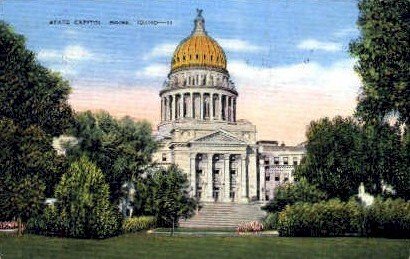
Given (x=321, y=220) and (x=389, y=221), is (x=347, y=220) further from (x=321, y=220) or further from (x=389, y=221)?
(x=389, y=221)

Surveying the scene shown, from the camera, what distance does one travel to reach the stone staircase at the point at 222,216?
45.6 metres

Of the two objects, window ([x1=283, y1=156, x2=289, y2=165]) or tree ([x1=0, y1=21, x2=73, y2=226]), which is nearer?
tree ([x1=0, y1=21, x2=73, y2=226])

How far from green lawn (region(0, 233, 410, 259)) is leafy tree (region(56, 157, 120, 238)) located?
1.02 meters

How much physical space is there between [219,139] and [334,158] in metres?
31.6

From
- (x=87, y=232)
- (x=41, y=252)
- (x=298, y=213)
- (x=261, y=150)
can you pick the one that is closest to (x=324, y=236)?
(x=298, y=213)

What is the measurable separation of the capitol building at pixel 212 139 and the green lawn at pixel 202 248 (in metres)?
42.8

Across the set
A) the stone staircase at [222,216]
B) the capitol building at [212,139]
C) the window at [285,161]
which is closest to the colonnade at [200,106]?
the capitol building at [212,139]

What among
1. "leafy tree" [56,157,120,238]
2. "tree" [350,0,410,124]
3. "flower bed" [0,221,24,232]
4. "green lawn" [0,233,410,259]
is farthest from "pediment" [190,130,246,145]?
"tree" [350,0,410,124]

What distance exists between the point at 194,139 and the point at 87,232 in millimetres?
46998

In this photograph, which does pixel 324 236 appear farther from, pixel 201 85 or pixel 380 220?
pixel 201 85

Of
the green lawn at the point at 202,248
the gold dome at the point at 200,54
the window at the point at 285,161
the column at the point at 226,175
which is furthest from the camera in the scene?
the gold dome at the point at 200,54

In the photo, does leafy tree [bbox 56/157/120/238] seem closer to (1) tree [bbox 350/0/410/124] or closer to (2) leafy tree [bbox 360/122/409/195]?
(1) tree [bbox 350/0/410/124]

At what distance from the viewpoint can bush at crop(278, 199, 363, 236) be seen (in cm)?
2492

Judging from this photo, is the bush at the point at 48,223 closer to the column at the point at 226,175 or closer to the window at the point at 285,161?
the column at the point at 226,175
